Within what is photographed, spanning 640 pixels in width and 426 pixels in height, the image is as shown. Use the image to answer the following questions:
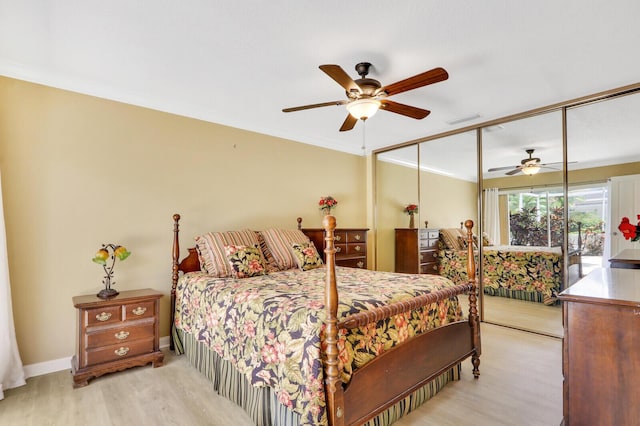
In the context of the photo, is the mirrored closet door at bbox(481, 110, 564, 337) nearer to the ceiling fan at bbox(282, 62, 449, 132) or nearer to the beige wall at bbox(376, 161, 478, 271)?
the beige wall at bbox(376, 161, 478, 271)

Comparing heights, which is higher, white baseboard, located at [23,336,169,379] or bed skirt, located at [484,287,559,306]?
bed skirt, located at [484,287,559,306]

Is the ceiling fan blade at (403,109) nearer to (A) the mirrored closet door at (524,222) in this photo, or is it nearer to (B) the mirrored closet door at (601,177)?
(A) the mirrored closet door at (524,222)

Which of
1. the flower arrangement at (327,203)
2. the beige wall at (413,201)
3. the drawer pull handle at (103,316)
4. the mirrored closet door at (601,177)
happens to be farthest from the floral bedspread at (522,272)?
the drawer pull handle at (103,316)

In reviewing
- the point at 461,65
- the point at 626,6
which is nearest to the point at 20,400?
the point at 461,65

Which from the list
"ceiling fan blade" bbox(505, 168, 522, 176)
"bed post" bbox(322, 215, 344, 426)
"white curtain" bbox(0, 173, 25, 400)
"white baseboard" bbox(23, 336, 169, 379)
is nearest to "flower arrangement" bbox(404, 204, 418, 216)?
"ceiling fan blade" bbox(505, 168, 522, 176)

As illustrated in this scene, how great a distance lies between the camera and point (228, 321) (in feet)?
7.02

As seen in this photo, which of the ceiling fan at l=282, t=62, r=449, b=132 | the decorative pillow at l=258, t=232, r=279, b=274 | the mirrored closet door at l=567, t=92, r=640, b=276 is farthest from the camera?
the decorative pillow at l=258, t=232, r=279, b=274

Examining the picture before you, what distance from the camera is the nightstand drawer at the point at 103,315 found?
8.01 feet

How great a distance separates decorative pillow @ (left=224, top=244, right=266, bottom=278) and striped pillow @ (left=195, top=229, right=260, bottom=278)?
0.06 m

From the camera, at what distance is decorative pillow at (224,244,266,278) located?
2.88 meters

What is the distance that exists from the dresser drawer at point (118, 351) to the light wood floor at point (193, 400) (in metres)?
0.16

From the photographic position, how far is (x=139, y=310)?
8.73 feet

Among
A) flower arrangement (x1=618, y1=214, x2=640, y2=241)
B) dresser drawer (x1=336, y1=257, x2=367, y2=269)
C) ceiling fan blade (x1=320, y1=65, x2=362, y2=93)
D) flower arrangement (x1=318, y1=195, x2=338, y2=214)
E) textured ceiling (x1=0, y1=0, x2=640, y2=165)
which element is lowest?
dresser drawer (x1=336, y1=257, x2=367, y2=269)

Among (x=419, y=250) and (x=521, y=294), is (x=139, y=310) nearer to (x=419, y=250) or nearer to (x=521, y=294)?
(x=419, y=250)
